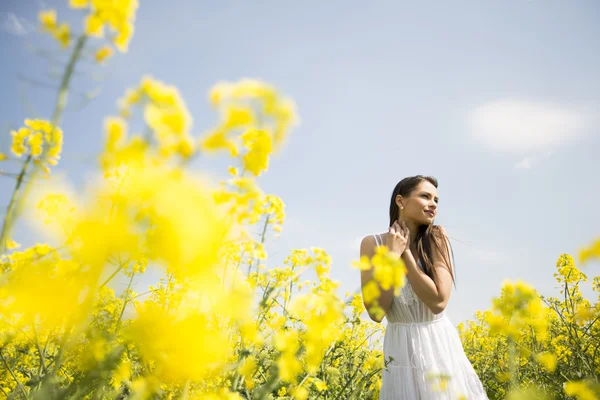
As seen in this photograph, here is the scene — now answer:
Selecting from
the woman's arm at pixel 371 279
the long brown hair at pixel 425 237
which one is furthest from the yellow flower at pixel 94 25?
the long brown hair at pixel 425 237

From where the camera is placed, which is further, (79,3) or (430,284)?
(430,284)

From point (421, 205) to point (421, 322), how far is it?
85cm

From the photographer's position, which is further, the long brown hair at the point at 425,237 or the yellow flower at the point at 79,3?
the long brown hair at the point at 425,237

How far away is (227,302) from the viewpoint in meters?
1.15

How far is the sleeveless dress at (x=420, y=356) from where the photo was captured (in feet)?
7.37

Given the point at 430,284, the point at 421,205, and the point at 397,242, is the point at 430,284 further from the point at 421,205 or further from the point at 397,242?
the point at 421,205

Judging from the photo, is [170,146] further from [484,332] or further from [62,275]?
[484,332]

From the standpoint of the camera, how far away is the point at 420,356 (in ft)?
7.57

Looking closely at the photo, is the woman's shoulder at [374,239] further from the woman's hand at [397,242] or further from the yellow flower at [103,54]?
the yellow flower at [103,54]

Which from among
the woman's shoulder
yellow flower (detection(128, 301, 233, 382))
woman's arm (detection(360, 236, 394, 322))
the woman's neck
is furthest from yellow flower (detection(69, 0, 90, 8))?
the woman's neck

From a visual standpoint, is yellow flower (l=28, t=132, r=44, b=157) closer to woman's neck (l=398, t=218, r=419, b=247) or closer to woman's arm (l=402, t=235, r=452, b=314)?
woman's arm (l=402, t=235, r=452, b=314)

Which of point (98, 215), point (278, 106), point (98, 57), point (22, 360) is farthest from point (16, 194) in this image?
point (22, 360)

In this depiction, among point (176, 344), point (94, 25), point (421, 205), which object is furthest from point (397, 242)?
point (94, 25)

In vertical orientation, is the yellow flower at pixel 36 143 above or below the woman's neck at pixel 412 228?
below
